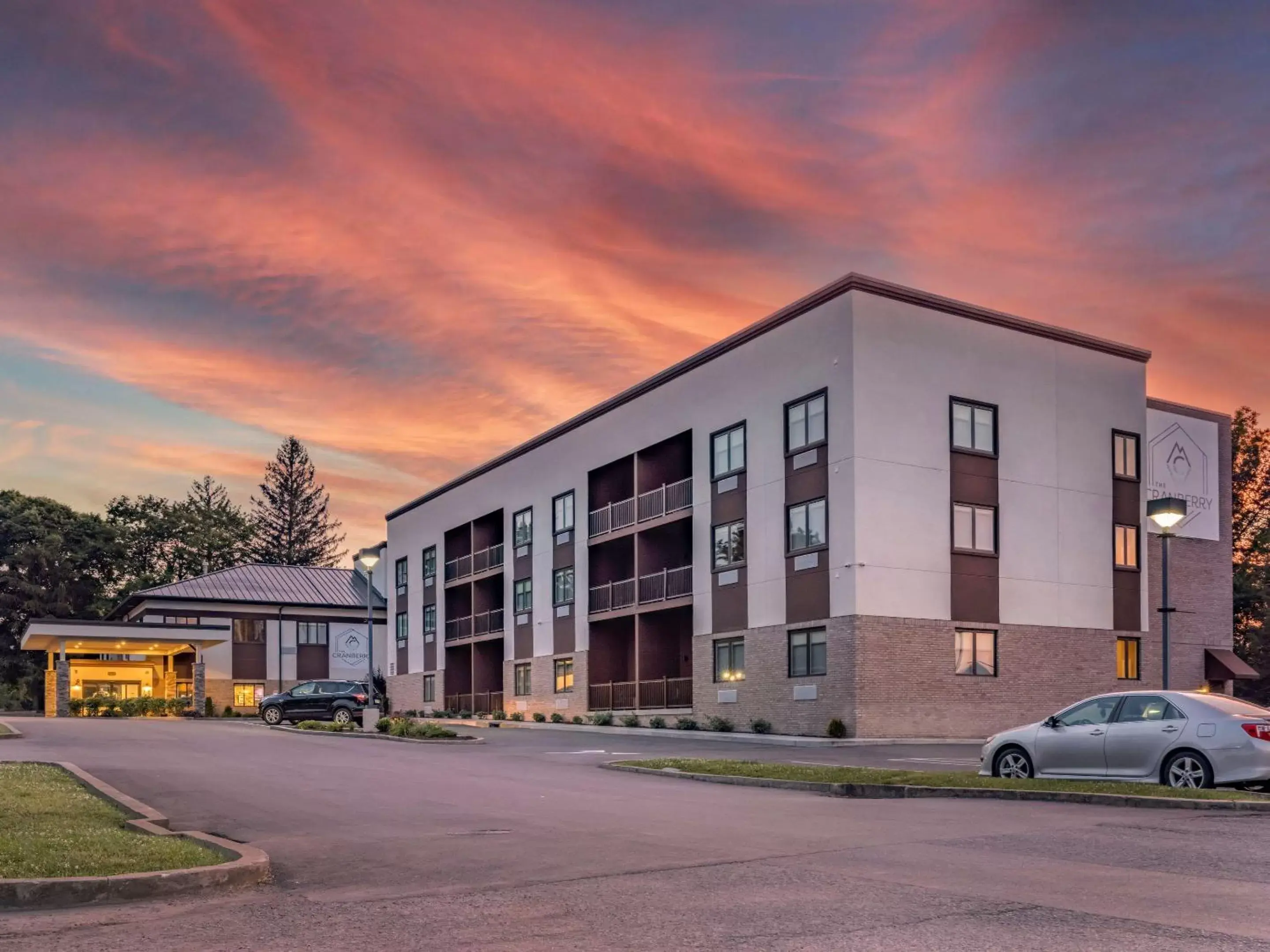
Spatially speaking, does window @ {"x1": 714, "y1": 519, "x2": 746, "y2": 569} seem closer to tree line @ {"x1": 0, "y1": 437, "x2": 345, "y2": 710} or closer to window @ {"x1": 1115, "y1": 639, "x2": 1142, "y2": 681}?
window @ {"x1": 1115, "y1": 639, "x2": 1142, "y2": 681}

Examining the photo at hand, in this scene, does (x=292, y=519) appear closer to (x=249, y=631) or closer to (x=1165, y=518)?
(x=249, y=631)

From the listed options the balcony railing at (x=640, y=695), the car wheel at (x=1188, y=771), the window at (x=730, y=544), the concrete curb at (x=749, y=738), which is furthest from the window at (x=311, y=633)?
the car wheel at (x=1188, y=771)

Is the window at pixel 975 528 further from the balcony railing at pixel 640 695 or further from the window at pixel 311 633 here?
the window at pixel 311 633

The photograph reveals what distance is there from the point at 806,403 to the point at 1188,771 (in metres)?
21.6

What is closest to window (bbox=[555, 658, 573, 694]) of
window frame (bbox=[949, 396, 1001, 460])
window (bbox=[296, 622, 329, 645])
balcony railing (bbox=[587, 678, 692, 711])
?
balcony railing (bbox=[587, 678, 692, 711])

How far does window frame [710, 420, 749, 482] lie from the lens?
129 ft

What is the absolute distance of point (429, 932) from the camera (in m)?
7.63

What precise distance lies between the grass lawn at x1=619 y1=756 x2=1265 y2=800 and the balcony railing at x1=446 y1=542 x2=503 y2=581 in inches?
1460

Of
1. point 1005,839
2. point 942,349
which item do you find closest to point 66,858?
point 1005,839

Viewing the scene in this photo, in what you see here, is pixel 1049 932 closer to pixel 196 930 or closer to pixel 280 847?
pixel 196 930

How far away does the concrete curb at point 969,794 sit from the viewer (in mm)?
13969

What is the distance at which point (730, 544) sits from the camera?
40.2m

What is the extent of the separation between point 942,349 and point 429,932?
3135 centimetres

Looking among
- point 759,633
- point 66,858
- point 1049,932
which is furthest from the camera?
point 759,633
